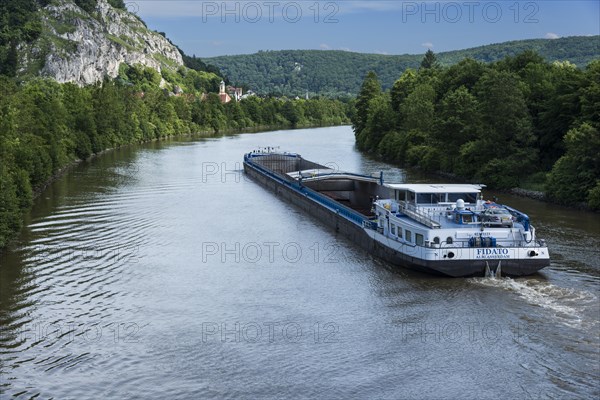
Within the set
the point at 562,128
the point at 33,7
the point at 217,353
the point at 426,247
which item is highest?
the point at 33,7

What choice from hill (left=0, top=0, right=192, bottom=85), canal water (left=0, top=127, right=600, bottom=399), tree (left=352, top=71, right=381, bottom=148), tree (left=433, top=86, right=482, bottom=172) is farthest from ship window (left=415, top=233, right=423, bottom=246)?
hill (left=0, top=0, right=192, bottom=85)

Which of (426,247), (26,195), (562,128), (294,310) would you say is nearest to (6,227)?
(26,195)

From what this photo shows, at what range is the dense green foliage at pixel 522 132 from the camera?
49.3 metres

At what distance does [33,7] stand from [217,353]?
15907 cm

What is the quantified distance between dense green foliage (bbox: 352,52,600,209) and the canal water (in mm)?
6294

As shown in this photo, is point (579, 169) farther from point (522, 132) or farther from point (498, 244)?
point (498, 244)

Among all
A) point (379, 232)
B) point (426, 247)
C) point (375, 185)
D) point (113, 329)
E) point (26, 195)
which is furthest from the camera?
point (375, 185)

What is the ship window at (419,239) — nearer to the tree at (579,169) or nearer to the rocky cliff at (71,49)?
the tree at (579,169)

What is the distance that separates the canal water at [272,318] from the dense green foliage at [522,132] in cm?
629

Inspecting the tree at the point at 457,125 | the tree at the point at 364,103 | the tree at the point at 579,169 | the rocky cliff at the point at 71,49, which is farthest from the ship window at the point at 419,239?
the rocky cliff at the point at 71,49

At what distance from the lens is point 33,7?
164625 mm

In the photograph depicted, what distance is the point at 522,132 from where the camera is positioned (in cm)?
5881

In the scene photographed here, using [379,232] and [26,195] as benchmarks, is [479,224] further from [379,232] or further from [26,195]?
[26,195]

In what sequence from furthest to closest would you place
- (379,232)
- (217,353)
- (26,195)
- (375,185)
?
1. (375,185)
2. (26,195)
3. (379,232)
4. (217,353)
